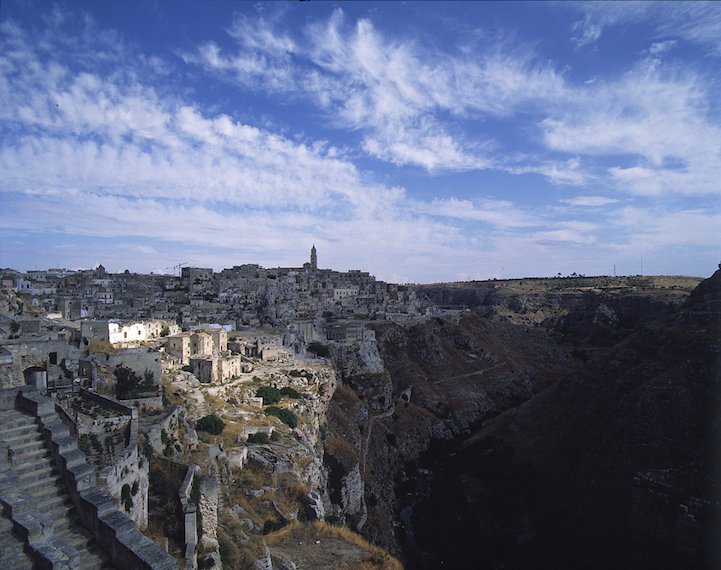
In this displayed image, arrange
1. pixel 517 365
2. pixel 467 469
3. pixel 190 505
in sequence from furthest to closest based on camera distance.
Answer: pixel 517 365
pixel 467 469
pixel 190 505

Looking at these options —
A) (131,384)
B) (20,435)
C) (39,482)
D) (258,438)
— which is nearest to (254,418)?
(258,438)

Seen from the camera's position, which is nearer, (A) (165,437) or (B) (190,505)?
(B) (190,505)

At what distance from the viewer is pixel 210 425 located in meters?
20.7

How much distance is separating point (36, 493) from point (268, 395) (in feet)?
71.0

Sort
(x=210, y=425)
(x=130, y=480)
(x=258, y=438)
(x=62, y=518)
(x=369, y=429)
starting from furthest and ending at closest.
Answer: (x=369, y=429)
(x=258, y=438)
(x=210, y=425)
(x=130, y=480)
(x=62, y=518)

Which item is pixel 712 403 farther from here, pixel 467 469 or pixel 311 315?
pixel 311 315

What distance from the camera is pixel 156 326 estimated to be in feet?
115

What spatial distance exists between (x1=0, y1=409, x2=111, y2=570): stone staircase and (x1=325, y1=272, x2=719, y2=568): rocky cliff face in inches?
906

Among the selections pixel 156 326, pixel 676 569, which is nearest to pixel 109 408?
pixel 156 326

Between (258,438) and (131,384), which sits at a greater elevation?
(131,384)

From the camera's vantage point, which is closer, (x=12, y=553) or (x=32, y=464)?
(x=12, y=553)

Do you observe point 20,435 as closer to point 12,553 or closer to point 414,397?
point 12,553

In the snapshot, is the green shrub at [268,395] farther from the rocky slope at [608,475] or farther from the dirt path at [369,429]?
the rocky slope at [608,475]

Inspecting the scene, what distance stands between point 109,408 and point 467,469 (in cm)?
3147
